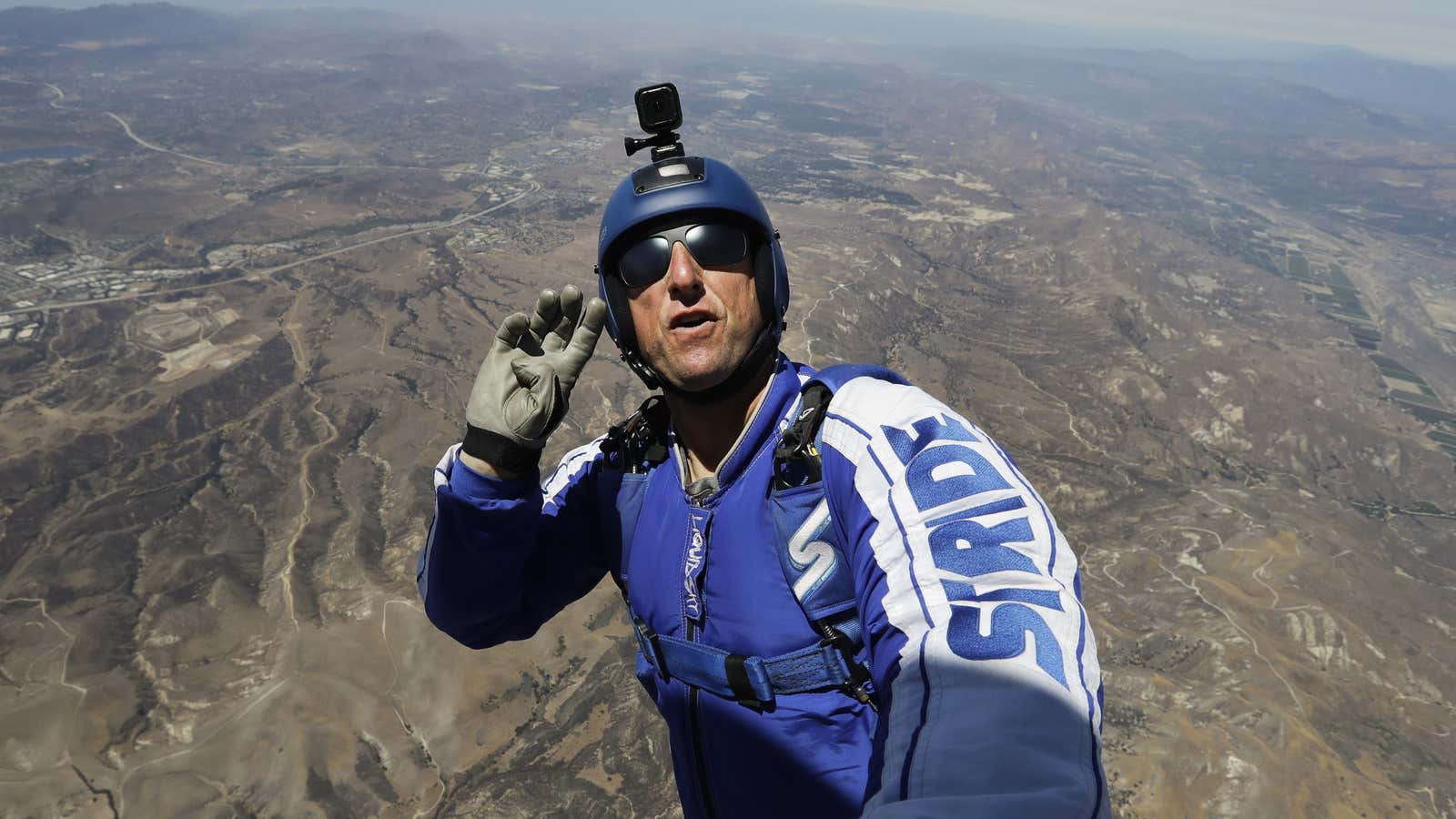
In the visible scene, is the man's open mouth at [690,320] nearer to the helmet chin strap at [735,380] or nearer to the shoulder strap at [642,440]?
the helmet chin strap at [735,380]

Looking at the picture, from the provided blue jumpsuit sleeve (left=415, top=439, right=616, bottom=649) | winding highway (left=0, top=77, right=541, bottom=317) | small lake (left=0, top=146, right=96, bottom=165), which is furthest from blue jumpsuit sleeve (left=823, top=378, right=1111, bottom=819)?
small lake (left=0, top=146, right=96, bottom=165)

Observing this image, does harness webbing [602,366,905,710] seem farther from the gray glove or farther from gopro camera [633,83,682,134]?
gopro camera [633,83,682,134]

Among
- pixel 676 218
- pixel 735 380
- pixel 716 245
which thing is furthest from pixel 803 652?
pixel 676 218

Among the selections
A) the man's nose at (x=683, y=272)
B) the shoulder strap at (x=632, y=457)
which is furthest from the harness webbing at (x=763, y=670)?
the man's nose at (x=683, y=272)

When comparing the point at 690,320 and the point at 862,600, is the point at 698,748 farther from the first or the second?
the point at 690,320

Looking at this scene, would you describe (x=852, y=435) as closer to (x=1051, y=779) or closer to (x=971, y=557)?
(x=971, y=557)
